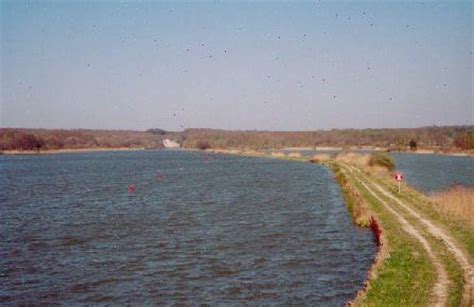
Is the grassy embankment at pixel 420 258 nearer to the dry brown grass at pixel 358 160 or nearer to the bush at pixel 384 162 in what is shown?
the bush at pixel 384 162

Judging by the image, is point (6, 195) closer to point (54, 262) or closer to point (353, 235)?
point (54, 262)

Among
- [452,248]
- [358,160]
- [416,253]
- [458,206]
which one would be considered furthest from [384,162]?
[416,253]

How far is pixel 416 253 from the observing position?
762 inches

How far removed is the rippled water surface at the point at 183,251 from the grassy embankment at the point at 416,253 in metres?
1.29

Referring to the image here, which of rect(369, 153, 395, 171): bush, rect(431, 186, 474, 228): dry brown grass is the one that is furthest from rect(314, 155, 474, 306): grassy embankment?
rect(369, 153, 395, 171): bush

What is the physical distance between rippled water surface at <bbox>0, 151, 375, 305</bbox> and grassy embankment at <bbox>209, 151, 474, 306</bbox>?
1.29 m

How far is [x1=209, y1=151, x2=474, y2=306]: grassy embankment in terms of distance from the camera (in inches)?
571

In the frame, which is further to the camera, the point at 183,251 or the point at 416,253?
the point at 183,251

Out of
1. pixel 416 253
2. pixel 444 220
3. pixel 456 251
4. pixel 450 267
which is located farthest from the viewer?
pixel 444 220

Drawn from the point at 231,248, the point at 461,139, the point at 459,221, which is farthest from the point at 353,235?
the point at 461,139

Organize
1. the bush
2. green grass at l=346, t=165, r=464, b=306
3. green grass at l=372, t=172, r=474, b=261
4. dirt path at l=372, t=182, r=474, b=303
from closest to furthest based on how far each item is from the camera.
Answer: green grass at l=346, t=165, r=464, b=306 < dirt path at l=372, t=182, r=474, b=303 < green grass at l=372, t=172, r=474, b=261 < the bush

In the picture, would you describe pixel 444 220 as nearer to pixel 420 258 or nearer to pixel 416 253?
pixel 416 253

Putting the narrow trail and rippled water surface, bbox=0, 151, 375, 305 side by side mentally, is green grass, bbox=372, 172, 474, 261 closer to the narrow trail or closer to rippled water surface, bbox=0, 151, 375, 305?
the narrow trail

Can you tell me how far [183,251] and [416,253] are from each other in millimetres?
10341
